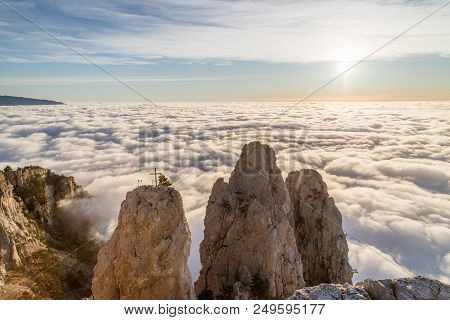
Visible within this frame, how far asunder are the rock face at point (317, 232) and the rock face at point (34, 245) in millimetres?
28176

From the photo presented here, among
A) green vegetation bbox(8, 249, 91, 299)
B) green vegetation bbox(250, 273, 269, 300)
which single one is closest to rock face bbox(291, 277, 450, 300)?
green vegetation bbox(250, 273, 269, 300)

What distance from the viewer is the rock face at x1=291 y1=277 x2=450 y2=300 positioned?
1304 centimetres

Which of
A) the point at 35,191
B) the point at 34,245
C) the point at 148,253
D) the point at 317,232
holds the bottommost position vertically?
the point at 34,245

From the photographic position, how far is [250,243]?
30.1 metres

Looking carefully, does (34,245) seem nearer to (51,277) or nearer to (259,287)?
(51,277)

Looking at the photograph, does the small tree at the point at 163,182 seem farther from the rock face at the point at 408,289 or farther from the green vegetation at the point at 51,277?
the green vegetation at the point at 51,277

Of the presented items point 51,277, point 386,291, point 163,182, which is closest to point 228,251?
point 163,182

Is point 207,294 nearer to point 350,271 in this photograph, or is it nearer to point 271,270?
point 271,270

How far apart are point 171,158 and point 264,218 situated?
107 metres

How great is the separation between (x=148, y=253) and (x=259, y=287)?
993 centimetres

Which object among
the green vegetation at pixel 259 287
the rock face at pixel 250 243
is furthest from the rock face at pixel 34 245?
the green vegetation at pixel 259 287

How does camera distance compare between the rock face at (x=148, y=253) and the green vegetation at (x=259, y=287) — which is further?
the green vegetation at (x=259, y=287)

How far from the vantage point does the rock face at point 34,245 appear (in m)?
46.0

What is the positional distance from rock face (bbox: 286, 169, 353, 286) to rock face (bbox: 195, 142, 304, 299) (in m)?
5.31
